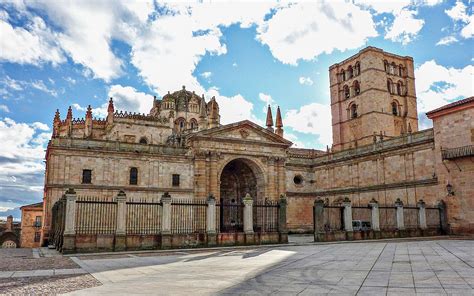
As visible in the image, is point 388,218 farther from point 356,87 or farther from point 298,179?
point 356,87

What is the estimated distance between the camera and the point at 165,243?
21188 mm

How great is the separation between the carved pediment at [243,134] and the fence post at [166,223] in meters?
14.2

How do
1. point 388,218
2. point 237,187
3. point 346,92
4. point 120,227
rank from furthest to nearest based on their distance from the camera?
1. point 346,92
2. point 237,187
3. point 388,218
4. point 120,227

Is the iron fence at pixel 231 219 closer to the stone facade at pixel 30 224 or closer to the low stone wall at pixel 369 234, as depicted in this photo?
the low stone wall at pixel 369 234

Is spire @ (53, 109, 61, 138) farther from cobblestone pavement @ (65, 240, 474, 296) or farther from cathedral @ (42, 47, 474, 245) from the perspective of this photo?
cobblestone pavement @ (65, 240, 474, 296)

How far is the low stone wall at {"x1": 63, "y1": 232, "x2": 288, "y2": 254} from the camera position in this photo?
19.3 meters

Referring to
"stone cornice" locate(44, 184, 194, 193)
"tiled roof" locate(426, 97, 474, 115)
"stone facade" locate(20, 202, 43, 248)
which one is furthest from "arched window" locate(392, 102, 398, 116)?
"stone facade" locate(20, 202, 43, 248)

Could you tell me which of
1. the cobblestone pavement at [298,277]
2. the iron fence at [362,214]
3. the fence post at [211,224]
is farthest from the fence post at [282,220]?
the iron fence at [362,214]

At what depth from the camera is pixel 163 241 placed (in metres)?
21.1

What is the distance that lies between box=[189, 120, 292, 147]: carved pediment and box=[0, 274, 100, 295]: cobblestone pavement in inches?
994

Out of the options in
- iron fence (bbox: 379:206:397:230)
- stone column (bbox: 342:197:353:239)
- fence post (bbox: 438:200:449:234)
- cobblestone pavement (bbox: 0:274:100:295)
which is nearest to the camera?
cobblestone pavement (bbox: 0:274:100:295)

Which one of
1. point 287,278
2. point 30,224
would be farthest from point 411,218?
point 30,224

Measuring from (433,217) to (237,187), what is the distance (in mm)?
18805

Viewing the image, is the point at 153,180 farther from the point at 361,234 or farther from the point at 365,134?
the point at 365,134
